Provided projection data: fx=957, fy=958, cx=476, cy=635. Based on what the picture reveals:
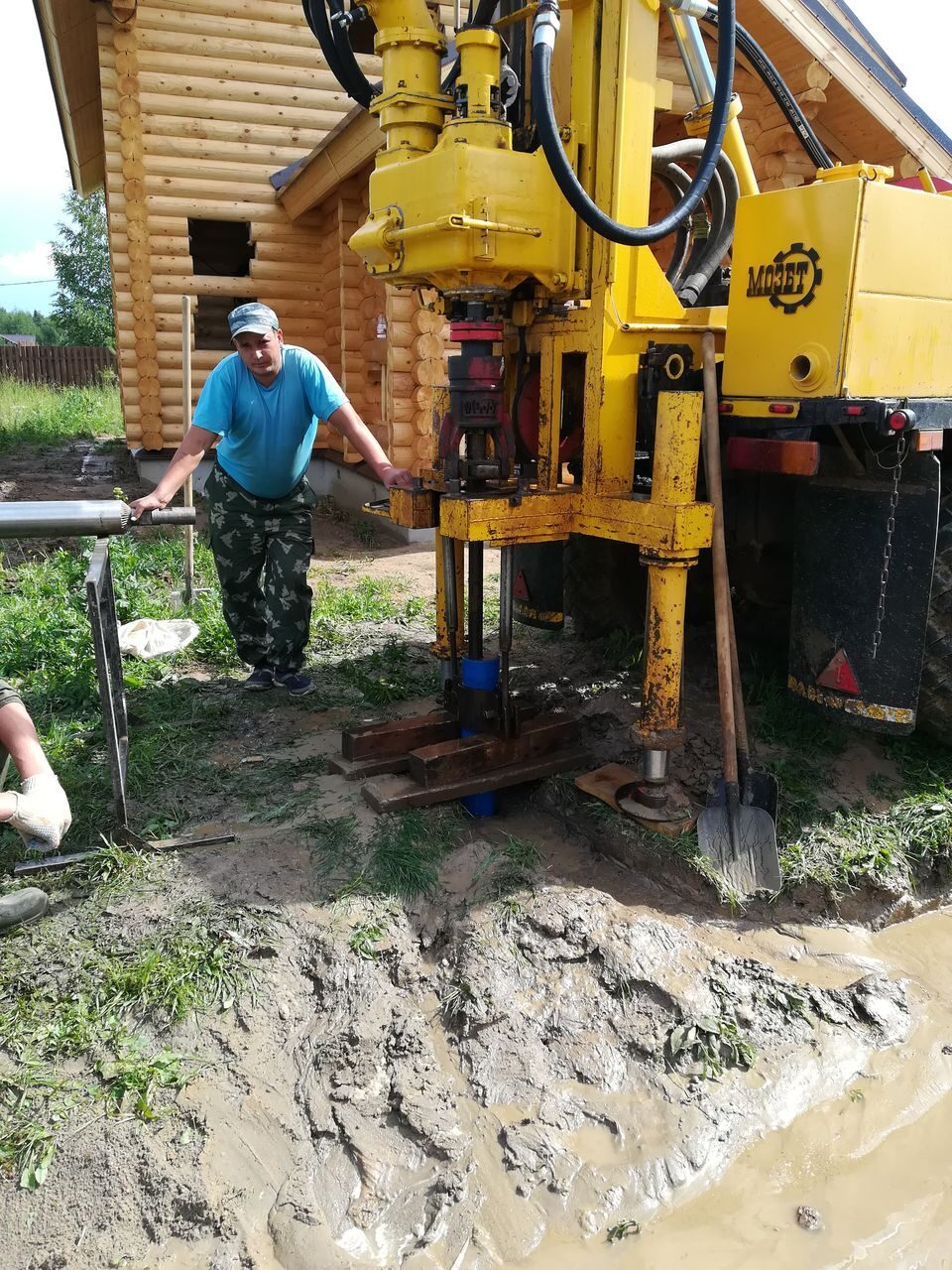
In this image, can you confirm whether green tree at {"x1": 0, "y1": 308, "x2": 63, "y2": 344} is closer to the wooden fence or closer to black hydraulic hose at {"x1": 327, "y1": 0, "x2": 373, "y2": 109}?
the wooden fence

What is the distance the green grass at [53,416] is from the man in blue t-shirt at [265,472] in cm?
1010

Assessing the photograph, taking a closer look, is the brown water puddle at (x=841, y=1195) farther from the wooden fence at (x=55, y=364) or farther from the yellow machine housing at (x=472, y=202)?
the wooden fence at (x=55, y=364)

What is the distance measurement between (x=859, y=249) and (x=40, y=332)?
76006 millimetres

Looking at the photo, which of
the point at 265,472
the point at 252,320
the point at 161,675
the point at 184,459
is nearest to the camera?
the point at 252,320

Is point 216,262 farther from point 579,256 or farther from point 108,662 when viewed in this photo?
point 108,662

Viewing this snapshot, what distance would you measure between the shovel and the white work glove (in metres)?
1.97

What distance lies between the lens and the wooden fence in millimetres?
26734

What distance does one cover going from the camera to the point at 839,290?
291 cm

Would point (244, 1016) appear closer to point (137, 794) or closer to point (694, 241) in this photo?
point (137, 794)

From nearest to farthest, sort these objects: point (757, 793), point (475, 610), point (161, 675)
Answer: point (757, 793)
point (475, 610)
point (161, 675)

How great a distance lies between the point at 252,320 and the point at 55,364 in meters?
26.3

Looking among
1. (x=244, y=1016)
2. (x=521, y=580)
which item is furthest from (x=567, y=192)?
(x=244, y=1016)

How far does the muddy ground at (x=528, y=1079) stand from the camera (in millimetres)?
2031

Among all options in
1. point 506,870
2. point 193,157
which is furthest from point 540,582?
point 193,157
